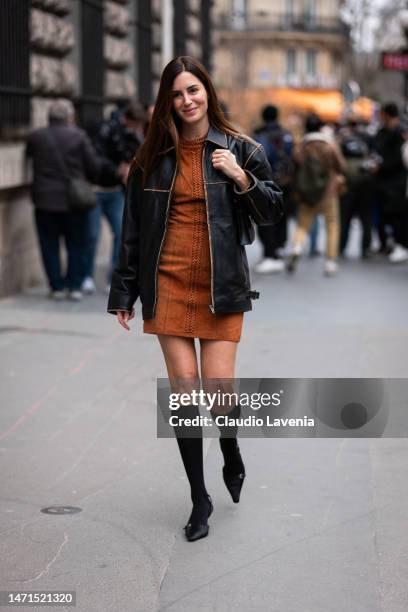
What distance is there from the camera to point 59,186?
11391mm

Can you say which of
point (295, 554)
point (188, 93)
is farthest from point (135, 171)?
point (295, 554)

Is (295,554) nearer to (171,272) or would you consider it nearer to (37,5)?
(171,272)

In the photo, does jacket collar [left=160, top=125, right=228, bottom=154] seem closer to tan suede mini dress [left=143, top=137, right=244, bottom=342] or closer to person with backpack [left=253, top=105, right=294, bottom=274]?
tan suede mini dress [left=143, top=137, right=244, bottom=342]

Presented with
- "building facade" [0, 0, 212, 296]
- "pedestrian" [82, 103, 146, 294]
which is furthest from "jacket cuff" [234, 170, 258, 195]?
"pedestrian" [82, 103, 146, 294]

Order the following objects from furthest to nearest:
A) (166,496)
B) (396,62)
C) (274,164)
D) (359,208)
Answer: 1. (396,62)
2. (359,208)
3. (274,164)
4. (166,496)

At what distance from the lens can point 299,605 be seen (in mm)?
4316

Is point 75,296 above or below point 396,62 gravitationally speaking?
below

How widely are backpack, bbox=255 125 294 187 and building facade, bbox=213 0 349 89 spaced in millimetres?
54653

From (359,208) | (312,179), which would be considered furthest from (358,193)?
(312,179)

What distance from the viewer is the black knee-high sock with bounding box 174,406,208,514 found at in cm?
509

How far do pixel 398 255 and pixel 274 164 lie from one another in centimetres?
233

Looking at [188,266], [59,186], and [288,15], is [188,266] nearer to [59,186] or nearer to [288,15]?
[59,186]

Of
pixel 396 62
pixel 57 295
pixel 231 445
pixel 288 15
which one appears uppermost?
pixel 288 15

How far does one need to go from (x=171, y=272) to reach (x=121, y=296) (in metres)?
0.24
